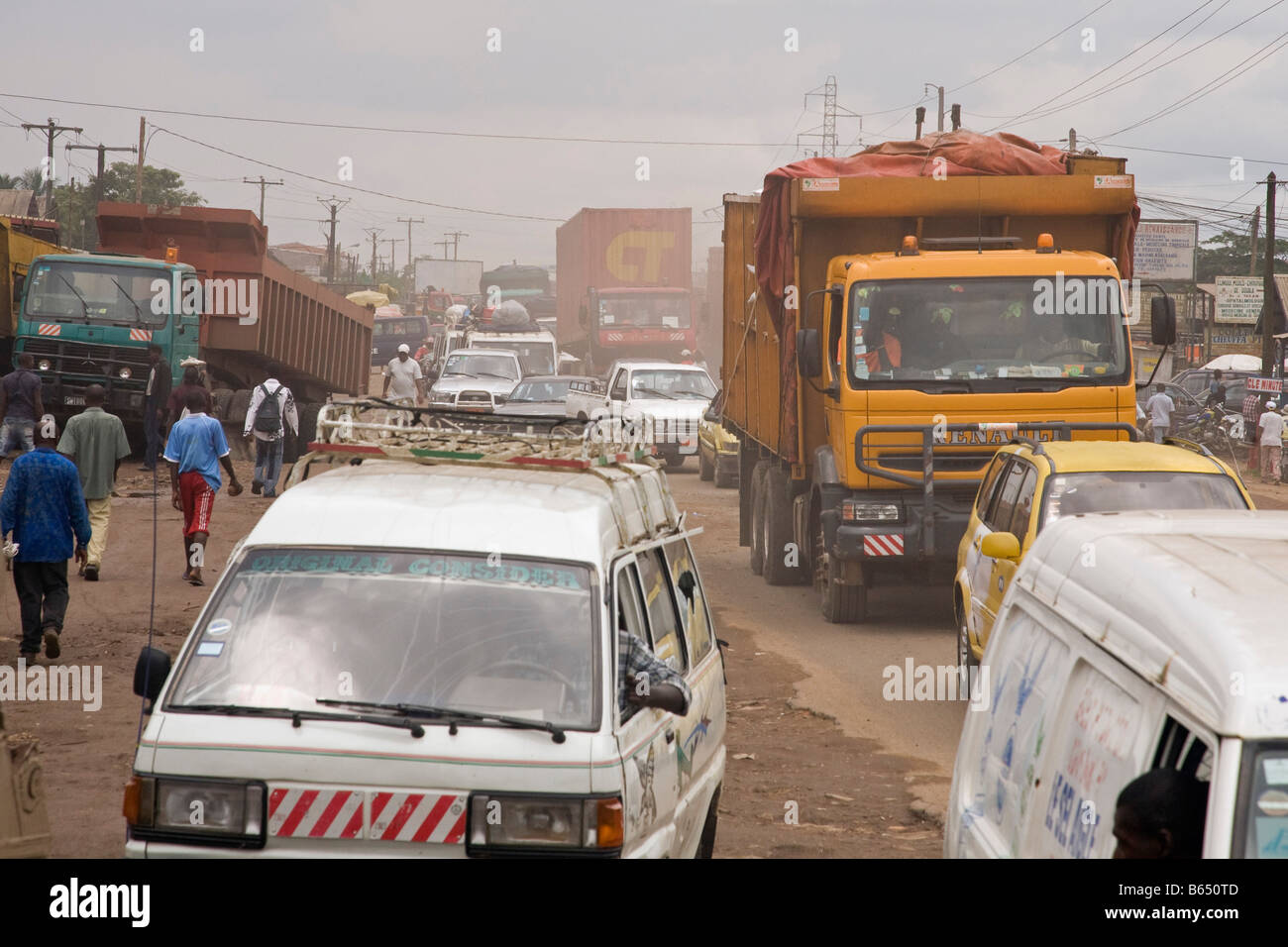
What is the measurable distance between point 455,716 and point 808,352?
26.6ft

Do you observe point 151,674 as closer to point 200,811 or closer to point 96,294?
point 200,811

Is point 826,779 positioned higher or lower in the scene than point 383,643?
lower

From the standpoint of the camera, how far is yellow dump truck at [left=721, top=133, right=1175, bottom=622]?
11.8 m

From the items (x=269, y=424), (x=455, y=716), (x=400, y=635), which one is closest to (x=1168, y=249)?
(x=269, y=424)

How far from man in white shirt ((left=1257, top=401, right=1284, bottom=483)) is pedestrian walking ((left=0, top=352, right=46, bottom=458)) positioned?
22.8 metres

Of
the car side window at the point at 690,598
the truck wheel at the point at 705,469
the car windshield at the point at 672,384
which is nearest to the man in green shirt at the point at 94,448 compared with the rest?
the car side window at the point at 690,598

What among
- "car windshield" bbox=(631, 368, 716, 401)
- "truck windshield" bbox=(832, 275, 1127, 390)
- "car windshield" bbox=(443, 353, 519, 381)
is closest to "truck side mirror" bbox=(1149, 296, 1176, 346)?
"truck windshield" bbox=(832, 275, 1127, 390)

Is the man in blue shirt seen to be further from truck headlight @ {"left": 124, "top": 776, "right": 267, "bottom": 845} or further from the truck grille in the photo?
the truck grille

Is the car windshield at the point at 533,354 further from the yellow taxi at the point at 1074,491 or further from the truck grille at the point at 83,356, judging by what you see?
the yellow taxi at the point at 1074,491

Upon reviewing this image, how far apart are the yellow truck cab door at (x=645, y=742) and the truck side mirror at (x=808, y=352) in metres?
6.67

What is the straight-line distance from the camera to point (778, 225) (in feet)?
43.8
